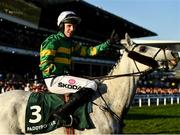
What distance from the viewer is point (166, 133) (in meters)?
12.2

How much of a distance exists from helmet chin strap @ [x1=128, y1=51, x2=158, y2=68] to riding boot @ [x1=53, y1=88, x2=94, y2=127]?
70 centimetres

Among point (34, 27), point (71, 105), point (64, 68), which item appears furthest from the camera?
point (34, 27)

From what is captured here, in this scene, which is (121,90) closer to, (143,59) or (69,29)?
(143,59)

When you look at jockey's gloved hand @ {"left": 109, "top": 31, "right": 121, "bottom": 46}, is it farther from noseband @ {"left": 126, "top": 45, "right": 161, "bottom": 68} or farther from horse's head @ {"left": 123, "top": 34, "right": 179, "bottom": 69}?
noseband @ {"left": 126, "top": 45, "right": 161, "bottom": 68}

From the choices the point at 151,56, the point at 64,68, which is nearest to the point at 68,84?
the point at 64,68

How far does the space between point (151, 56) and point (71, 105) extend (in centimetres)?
120

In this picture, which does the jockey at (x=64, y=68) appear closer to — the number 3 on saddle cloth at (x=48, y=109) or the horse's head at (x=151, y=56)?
the number 3 on saddle cloth at (x=48, y=109)

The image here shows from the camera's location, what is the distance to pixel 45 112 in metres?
5.75

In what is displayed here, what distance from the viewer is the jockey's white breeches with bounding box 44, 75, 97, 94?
18.7 ft

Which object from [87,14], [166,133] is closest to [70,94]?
[166,133]

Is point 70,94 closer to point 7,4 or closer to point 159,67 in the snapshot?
point 159,67

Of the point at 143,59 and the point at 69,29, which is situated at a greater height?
the point at 69,29

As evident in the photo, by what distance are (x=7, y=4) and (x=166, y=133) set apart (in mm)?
20726

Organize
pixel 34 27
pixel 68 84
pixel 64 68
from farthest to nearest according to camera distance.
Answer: pixel 34 27, pixel 64 68, pixel 68 84
